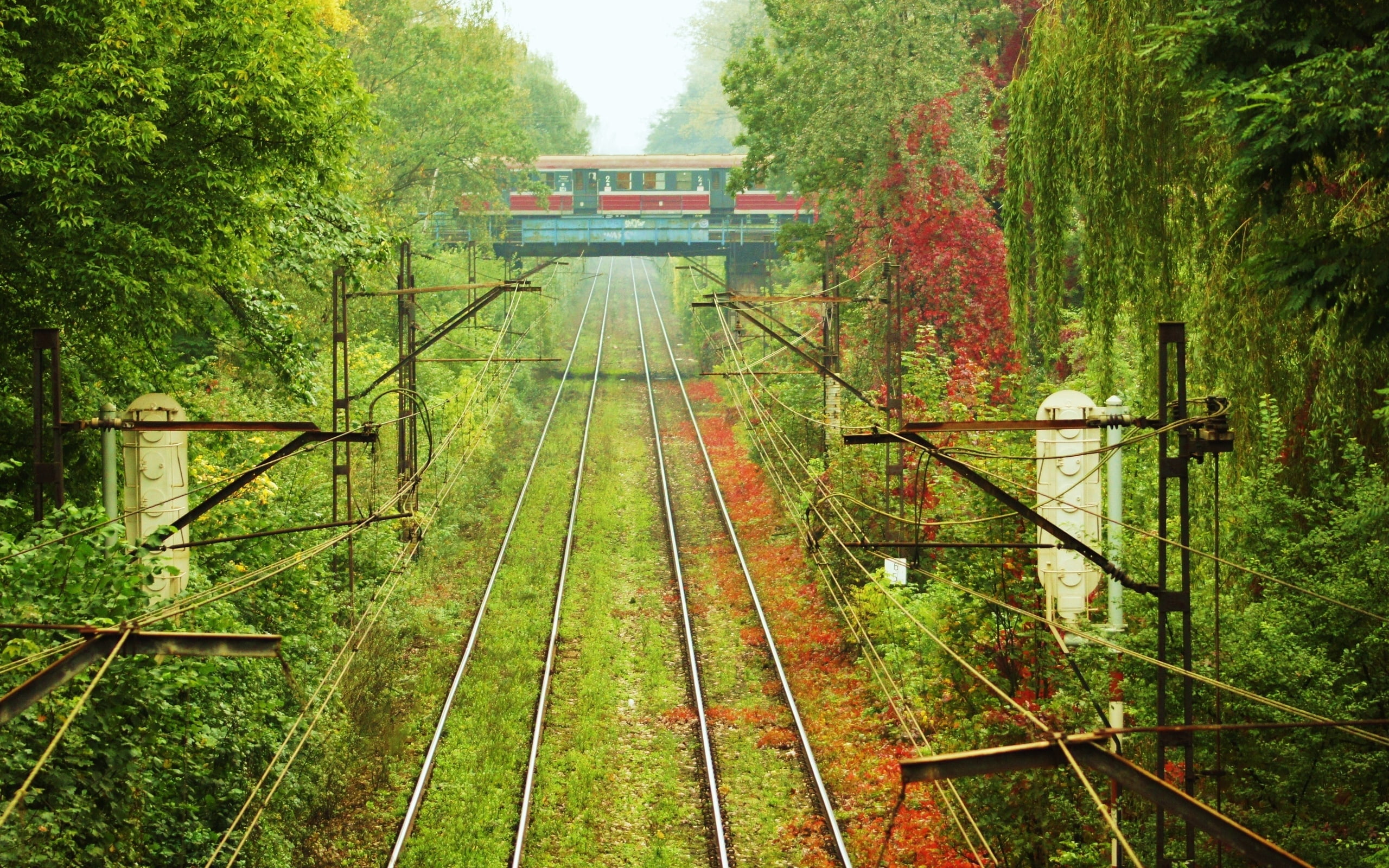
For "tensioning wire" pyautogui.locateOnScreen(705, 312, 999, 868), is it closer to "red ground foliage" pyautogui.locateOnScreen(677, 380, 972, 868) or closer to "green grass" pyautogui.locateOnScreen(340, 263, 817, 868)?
"red ground foliage" pyautogui.locateOnScreen(677, 380, 972, 868)

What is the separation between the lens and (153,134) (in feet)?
37.8

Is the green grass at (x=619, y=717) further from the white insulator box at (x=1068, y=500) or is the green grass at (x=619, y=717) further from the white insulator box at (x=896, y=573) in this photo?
the white insulator box at (x=1068, y=500)

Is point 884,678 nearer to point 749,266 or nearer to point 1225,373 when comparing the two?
point 1225,373

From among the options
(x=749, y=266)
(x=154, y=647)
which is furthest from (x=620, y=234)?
(x=154, y=647)

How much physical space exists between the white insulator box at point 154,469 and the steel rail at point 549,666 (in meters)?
4.16

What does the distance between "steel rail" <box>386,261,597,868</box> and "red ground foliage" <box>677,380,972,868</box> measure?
135 inches

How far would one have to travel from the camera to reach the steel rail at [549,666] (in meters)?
12.4

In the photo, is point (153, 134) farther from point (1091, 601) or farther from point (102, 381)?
point (1091, 601)

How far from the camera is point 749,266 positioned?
49719 mm

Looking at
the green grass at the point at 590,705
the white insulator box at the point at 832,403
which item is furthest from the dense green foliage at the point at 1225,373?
the white insulator box at the point at 832,403

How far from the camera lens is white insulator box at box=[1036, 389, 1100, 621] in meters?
11.2

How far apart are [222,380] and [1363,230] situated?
20416mm

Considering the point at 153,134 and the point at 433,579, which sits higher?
the point at 153,134

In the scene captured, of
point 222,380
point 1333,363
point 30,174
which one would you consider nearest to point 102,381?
point 30,174
